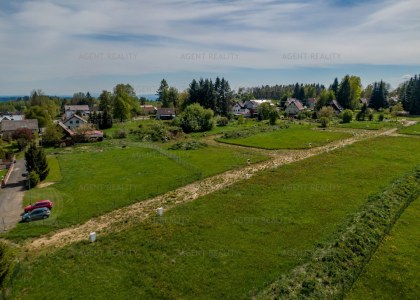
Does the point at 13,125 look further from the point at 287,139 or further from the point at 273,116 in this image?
the point at 273,116

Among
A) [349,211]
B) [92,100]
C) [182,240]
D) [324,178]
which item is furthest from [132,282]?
[92,100]

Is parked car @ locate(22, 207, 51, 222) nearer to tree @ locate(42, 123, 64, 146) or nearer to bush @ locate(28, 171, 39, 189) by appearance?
bush @ locate(28, 171, 39, 189)


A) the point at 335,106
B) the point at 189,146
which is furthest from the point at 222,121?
the point at 335,106

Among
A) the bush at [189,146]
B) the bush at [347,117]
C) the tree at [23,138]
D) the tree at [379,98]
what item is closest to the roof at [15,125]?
the tree at [23,138]

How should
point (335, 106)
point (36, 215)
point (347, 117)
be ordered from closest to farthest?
point (36, 215)
point (347, 117)
point (335, 106)

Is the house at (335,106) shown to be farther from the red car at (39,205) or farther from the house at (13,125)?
the red car at (39,205)
